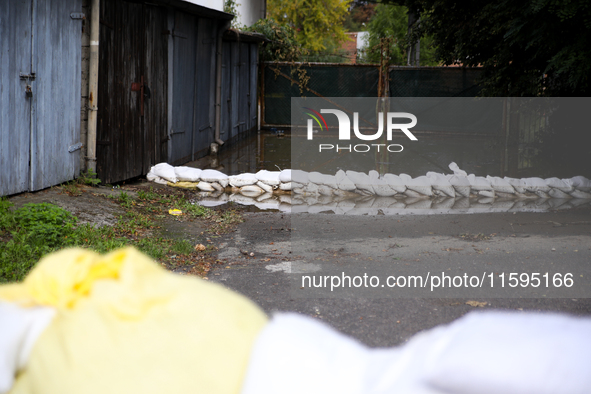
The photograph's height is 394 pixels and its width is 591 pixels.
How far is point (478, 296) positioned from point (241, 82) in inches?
480

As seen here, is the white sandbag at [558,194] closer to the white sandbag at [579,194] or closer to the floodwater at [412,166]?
the white sandbag at [579,194]

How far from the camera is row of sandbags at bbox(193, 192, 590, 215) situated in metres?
7.52

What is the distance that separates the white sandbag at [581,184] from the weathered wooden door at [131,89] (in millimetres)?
6646

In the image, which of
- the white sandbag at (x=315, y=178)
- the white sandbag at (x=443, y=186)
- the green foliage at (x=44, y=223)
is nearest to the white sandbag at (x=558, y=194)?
the white sandbag at (x=443, y=186)

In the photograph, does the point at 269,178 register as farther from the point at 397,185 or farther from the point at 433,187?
the point at 433,187

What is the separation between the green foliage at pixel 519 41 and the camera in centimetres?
750

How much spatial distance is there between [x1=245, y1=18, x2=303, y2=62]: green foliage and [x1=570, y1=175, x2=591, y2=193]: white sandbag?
1126cm

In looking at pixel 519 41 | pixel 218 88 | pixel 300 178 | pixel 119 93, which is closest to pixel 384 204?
pixel 300 178

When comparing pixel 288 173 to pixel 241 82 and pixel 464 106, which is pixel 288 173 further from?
pixel 464 106

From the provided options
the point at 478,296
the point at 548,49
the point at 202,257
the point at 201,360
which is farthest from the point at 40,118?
the point at 548,49

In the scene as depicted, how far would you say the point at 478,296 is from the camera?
4.37 meters

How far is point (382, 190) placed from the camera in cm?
828

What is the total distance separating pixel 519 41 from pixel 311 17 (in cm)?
2868

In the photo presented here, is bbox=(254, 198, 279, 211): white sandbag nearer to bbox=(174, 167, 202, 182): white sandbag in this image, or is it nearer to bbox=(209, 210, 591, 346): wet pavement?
bbox=(209, 210, 591, 346): wet pavement
